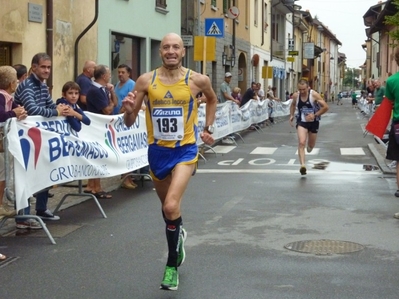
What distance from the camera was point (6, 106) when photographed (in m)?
8.38

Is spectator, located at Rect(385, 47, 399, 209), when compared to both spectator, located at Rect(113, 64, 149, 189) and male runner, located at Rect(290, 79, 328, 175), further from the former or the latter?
male runner, located at Rect(290, 79, 328, 175)

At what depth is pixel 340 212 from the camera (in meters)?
9.92

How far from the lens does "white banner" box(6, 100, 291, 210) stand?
807 centimetres

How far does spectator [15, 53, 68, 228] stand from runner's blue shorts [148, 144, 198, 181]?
279 cm

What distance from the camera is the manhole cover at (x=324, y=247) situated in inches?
296

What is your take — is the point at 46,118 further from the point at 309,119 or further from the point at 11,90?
the point at 309,119

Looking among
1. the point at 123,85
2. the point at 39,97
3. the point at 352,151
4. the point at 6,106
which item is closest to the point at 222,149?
the point at 352,151

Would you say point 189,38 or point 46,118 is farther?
point 189,38

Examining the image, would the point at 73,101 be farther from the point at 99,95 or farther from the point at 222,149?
the point at 222,149

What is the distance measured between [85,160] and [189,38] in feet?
46.1

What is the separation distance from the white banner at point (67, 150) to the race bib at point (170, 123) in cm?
212

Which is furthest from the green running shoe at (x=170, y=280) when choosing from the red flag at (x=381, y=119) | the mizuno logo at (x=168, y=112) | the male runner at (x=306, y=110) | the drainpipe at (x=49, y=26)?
the drainpipe at (x=49, y=26)

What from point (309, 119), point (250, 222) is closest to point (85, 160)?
point (250, 222)

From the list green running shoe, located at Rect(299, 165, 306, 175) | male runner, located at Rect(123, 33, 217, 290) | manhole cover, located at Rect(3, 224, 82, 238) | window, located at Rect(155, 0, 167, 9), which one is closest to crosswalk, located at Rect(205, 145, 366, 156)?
green running shoe, located at Rect(299, 165, 306, 175)
